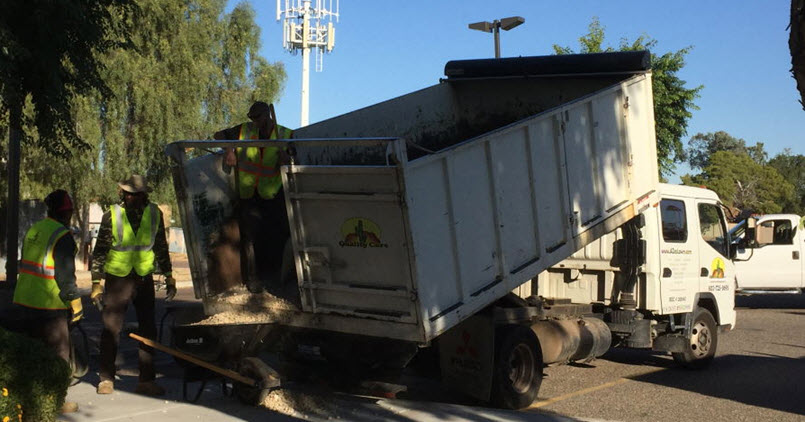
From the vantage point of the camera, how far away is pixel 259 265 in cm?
748

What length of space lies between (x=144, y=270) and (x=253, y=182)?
1159 mm

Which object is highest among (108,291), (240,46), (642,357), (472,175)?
(240,46)

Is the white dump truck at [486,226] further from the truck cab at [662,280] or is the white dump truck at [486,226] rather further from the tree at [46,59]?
the tree at [46,59]

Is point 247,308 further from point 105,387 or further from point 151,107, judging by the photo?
point 151,107

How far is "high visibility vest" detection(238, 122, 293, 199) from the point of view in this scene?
23.9ft

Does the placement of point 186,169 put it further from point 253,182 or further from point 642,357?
point 642,357

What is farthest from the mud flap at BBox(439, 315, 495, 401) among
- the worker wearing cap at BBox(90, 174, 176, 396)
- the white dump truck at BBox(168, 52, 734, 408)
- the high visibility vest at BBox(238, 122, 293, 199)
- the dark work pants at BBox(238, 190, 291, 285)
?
the worker wearing cap at BBox(90, 174, 176, 396)

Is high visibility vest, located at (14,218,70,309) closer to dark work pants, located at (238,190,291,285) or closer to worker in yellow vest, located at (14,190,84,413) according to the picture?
worker in yellow vest, located at (14,190,84,413)

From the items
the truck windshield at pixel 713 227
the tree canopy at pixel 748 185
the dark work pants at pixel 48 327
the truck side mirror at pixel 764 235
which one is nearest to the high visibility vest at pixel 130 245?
the dark work pants at pixel 48 327

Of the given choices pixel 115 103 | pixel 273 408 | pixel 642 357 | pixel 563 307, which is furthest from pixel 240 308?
pixel 115 103

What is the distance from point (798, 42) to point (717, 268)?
7.90 m

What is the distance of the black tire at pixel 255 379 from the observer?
6543 millimetres

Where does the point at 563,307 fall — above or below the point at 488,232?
below

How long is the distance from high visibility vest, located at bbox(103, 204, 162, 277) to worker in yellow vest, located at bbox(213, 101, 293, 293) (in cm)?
76
